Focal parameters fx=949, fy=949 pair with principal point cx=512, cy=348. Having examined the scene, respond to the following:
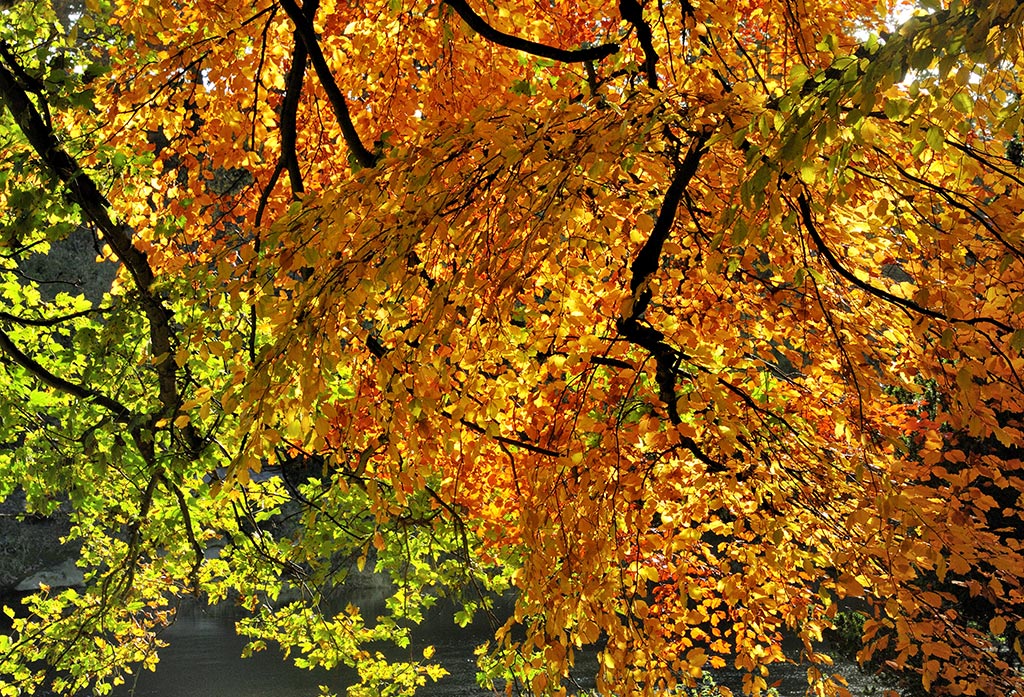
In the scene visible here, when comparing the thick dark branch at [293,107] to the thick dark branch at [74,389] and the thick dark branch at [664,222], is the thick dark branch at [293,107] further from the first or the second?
the thick dark branch at [664,222]

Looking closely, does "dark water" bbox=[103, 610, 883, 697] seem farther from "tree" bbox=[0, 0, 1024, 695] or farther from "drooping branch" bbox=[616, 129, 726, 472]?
"drooping branch" bbox=[616, 129, 726, 472]

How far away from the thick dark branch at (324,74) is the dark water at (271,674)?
444 inches

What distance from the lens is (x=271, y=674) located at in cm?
1658

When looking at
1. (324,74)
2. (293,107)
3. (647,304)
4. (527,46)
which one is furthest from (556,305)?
(293,107)

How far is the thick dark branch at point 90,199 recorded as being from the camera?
4.68m

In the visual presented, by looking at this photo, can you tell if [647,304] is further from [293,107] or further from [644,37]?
[293,107]

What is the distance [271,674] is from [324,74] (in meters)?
14.4

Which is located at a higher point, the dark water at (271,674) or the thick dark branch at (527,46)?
the thick dark branch at (527,46)

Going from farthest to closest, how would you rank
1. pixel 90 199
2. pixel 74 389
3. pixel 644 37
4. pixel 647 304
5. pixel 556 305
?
pixel 74 389 < pixel 90 199 < pixel 556 305 < pixel 647 304 < pixel 644 37

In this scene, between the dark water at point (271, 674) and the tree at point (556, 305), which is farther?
the dark water at point (271, 674)

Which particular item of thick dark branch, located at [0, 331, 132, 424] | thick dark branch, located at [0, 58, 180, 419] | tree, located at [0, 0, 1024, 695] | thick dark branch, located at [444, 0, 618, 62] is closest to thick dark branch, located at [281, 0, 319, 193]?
tree, located at [0, 0, 1024, 695]

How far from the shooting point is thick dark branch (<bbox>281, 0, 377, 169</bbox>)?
432cm

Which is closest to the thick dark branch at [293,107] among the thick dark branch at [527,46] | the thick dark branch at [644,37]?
the thick dark branch at [527,46]

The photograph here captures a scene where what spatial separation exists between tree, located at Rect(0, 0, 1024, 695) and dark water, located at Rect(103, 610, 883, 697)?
27.7 ft
